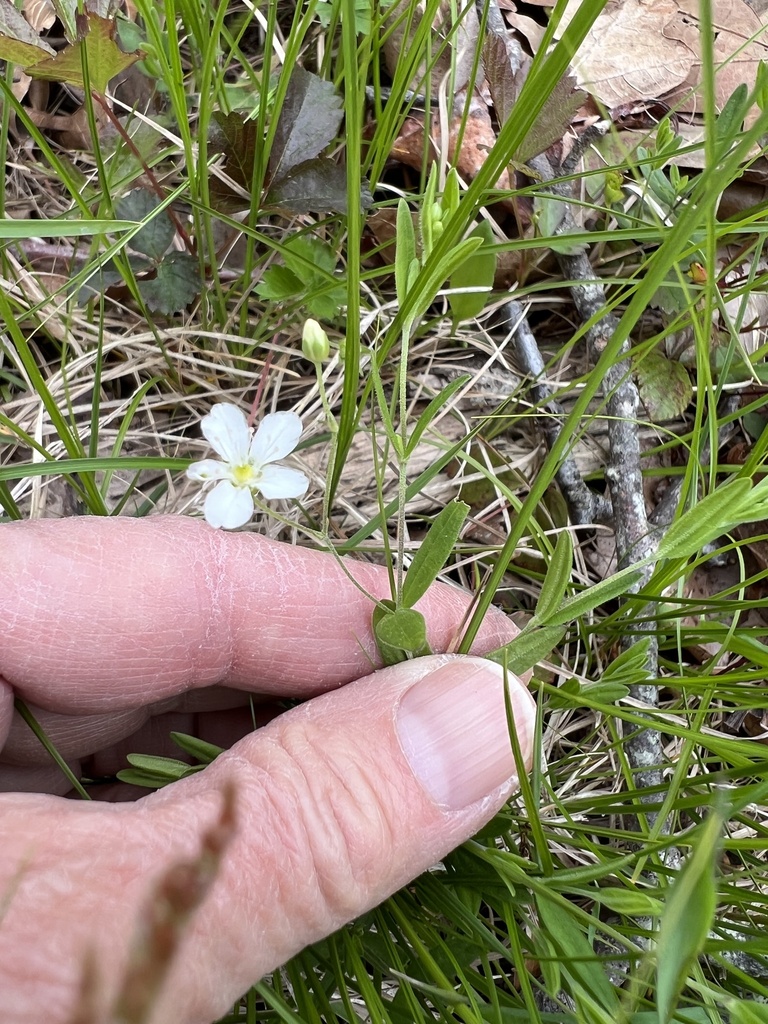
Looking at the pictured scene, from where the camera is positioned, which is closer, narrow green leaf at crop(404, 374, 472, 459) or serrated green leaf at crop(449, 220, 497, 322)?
narrow green leaf at crop(404, 374, 472, 459)

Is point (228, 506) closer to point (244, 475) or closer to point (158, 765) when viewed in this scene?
point (244, 475)

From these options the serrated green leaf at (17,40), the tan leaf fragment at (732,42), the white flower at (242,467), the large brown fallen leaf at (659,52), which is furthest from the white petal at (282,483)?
the tan leaf fragment at (732,42)

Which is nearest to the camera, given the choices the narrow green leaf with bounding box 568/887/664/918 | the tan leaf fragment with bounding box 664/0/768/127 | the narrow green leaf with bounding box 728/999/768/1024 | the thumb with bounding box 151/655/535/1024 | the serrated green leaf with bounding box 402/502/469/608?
the narrow green leaf with bounding box 728/999/768/1024

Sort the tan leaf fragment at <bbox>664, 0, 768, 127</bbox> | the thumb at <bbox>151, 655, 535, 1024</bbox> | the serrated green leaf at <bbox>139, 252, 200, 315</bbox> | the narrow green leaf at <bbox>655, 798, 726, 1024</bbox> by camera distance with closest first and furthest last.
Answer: the narrow green leaf at <bbox>655, 798, 726, 1024</bbox>
the thumb at <bbox>151, 655, 535, 1024</bbox>
the serrated green leaf at <bbox>139, 252, 200, 315</bbox>
the tan leaf fragment at <bbox>664, 0, 768, 127</bbox>

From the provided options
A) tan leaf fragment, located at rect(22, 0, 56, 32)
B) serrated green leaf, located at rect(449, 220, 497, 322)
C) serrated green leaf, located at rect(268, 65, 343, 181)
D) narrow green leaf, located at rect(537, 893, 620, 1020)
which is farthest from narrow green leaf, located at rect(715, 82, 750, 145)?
tan leaf fragment, located at rect(22, 0, 56, 32)

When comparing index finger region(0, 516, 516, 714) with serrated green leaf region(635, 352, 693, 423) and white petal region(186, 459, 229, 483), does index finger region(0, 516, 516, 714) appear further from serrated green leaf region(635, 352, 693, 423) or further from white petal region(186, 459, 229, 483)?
serrated green leaf region(635, 352, 693, 423)

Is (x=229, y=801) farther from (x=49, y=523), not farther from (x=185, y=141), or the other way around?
(x=185, y=141)

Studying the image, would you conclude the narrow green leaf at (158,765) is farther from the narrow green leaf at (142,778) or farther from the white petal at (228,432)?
the white petal at (228,432)

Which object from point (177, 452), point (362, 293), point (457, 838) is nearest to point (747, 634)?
point (457, 838)
